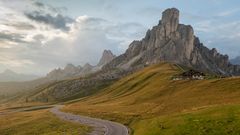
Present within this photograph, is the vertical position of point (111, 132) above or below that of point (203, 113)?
below

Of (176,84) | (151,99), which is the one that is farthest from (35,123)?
(176,84)

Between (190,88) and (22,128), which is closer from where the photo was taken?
(22,128)

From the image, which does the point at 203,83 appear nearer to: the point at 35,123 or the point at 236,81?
the point at 236,81

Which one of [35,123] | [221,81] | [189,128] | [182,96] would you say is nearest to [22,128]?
[35,123]

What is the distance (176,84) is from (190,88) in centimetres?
2241

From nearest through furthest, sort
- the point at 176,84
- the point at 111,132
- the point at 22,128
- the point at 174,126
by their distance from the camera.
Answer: the point at 174,126, the point at 111,132, the point at 22,128, the point at 176,84

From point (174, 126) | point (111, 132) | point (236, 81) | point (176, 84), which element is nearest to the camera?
point (174, 126)

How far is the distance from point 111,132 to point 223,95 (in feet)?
182

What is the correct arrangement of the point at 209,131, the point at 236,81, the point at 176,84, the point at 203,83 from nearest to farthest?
the point at 209,131 < the point at 236,81 < the point at 203,83 < the point at 176,84

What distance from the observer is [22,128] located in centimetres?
11162

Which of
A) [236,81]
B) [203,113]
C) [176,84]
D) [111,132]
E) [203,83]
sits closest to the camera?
[203,113]

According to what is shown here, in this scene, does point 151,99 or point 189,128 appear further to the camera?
point 151,99

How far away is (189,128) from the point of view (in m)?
52.4

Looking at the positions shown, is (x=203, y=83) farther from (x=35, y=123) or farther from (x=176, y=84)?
(x=35, y=123)
